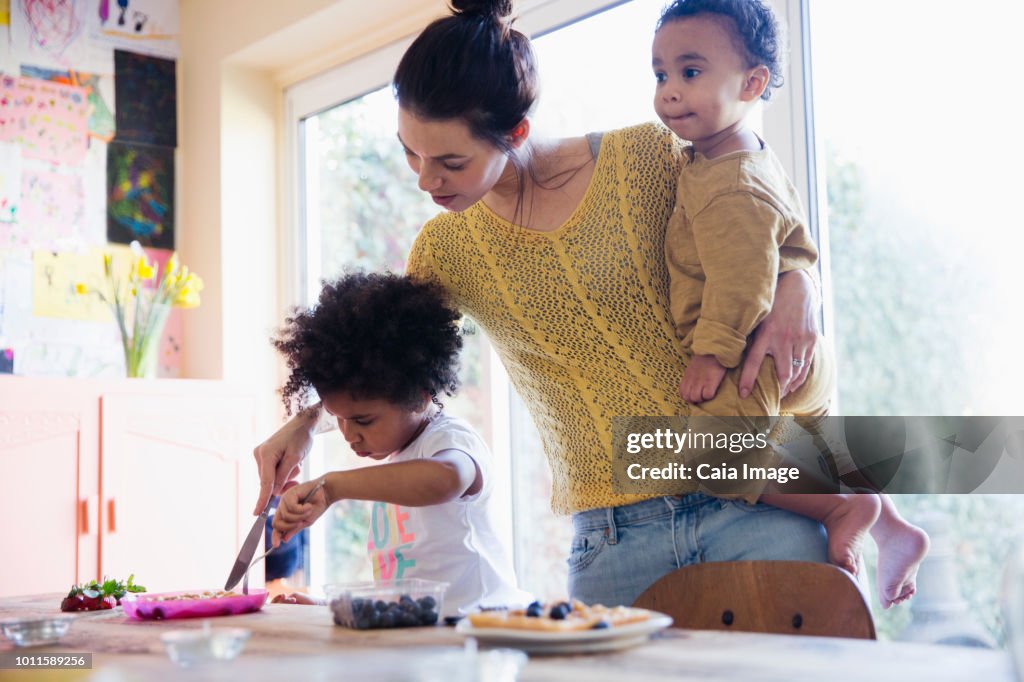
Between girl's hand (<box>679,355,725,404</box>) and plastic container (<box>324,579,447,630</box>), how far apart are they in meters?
0.39

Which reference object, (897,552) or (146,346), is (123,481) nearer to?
(146,346)

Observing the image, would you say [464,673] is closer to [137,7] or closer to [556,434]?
[556,434]

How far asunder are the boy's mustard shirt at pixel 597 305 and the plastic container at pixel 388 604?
33cm

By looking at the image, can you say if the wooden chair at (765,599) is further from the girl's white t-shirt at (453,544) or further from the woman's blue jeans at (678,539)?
the girl's white t-shirt at (453,544)

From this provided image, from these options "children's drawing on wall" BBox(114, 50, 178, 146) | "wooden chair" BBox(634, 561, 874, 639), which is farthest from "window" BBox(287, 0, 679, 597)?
"wooden chair" BBox(634, 561, 874, 639)

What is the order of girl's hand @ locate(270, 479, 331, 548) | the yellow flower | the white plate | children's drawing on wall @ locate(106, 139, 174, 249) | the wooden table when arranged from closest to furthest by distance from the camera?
the wooden table → the white plate → girl's hand @ locate(270, 479, 331, 548) → the yellow flower → children's drawing on wall @ locate(106, 139, 174, 249)

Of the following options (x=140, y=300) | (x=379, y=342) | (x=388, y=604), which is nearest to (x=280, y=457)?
(x=379, y=342)

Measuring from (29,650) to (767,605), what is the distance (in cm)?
79

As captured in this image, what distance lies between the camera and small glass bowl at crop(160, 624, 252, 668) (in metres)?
0.91

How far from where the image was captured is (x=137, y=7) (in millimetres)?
3307

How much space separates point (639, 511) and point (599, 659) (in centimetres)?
47

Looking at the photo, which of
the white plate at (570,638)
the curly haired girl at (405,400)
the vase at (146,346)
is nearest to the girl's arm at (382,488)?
the curly haired girl at (405,400)

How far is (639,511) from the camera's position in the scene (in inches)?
52.6

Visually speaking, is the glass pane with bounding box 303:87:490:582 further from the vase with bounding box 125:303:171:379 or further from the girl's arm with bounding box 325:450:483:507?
the girl's arm with bounding box 325:450:483:507
